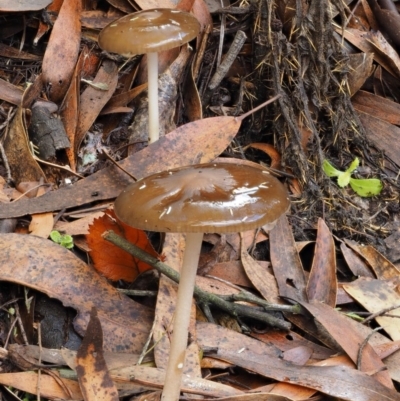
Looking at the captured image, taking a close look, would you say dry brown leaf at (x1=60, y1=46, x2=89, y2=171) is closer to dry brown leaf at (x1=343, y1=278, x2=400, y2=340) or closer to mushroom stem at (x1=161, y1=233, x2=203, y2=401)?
mushroom stem at (x1=161, y1=233, x2=203, y2=401)

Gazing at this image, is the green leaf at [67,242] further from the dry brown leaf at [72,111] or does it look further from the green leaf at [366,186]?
the green leaf at [366,186]

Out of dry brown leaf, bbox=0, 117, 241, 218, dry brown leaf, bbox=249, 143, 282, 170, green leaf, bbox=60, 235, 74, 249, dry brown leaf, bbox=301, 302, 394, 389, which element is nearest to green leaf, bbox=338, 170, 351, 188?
dry brown leaf, bbox=249, 143, 282, 170

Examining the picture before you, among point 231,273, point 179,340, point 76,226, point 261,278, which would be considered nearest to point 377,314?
point 261,278

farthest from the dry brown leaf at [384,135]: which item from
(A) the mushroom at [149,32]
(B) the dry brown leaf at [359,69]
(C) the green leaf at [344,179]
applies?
(A) the mushroom at [149,32]

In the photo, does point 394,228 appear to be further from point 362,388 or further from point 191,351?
point 191,351

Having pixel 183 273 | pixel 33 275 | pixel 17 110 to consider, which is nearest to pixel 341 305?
pixel 183 273

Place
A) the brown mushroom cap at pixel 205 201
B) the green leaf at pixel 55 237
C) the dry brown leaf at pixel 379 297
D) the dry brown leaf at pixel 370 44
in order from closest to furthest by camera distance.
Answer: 1. the brown mushroom cap at pixel 205 201
2. the green leaf at pixel 55 237
3. the dry brown leaf at pixel 379 297
4. the dry brown leaf at pixel 370 44

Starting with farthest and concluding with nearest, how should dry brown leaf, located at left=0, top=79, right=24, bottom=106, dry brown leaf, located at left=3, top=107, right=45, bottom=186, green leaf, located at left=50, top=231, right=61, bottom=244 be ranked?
dry brown leaf, located at left=0, top=79, right=24, bottom=106
dry brown leaf, located at left=3, top=107, right=45, bottom=186
green leaf, located at left=50, top=231, right=61, bottom=244
